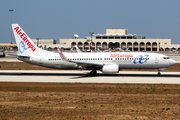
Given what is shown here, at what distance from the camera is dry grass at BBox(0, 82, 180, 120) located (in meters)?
16.7

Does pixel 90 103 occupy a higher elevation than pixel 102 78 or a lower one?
lower

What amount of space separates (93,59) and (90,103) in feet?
70.3

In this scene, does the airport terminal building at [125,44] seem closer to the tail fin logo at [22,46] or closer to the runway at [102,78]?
the tail fin logo at [22,46]

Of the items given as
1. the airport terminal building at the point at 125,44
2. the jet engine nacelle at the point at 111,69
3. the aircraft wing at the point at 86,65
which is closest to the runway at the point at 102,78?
the jet engine nacelle at the point at 111,69

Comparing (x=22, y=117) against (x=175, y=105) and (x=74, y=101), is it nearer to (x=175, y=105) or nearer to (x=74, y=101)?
(x=74, y=101)

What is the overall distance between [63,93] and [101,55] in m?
17.7

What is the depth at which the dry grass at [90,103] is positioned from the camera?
1666 cm

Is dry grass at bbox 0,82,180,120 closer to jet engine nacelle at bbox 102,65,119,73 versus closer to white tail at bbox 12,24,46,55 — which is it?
jet engine nacelle at bbox 102,65,119,73

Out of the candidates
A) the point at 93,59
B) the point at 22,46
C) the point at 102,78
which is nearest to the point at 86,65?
the point at 93,59

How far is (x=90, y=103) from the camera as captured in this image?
20.2 m

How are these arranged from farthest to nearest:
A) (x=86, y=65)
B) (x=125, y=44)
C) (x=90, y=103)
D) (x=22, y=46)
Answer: (x=125, y=44) → (x=22, y=46) → (x=86, y=65) → (x=90, y=103)

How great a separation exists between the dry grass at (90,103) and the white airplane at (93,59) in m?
12.1

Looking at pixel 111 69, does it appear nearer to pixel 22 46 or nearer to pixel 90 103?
pixel 22 46

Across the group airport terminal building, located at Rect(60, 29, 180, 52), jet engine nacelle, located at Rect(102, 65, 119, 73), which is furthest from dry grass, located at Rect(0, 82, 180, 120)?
airport terminal building, located at Rect(60, 29, 180, 52)
